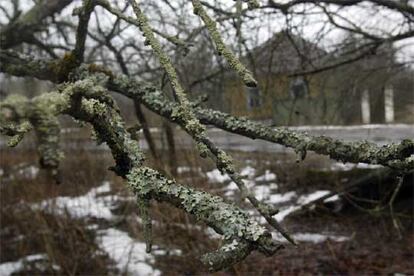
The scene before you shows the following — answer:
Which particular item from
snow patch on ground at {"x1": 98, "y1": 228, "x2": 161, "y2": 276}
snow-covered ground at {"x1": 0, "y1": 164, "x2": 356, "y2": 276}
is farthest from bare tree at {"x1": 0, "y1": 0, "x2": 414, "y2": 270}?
snow patch on ground at {"x1": 98, "y1": 228, "x2": 161, "y2": 276}

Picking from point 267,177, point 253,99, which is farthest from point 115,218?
point 267,177

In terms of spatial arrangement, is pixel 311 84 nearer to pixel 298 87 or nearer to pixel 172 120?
pixel 298 87

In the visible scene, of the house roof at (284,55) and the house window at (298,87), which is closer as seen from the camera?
the house roof at (284,55)

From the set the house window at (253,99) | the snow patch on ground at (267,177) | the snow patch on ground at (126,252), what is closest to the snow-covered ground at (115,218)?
the snow patch on ground at (126,252)

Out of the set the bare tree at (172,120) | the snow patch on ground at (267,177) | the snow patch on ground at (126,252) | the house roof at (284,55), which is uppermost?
the house roof at (284,55)

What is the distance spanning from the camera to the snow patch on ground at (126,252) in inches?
245

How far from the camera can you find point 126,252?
6.86 metres

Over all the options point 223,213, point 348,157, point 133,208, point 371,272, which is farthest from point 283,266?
point 223,213

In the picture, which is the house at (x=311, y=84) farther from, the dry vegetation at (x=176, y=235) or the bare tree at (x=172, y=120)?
the bare tree at (x=172, y=120)

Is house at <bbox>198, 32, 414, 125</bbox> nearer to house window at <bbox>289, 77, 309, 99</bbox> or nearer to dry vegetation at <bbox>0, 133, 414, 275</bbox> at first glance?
house window at <bbox>289, 77, 309, 99</bbox>

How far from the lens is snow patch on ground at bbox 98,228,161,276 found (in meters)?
6.22

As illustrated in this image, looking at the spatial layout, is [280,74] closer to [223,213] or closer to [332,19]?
[332,19]

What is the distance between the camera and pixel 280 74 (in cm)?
727

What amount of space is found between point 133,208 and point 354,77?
3477 millimetres
